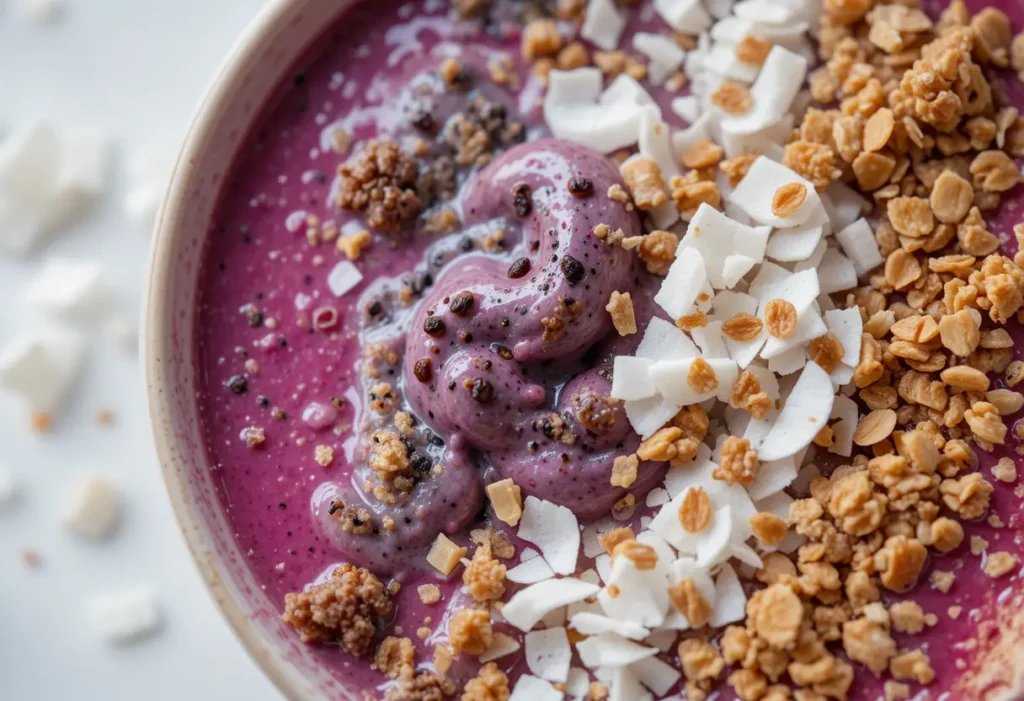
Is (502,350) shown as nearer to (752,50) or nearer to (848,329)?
(848,329)

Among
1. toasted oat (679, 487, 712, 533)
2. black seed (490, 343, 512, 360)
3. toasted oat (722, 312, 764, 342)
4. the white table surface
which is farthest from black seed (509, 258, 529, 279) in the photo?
the white table surface

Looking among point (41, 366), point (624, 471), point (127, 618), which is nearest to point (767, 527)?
point (624, 471)

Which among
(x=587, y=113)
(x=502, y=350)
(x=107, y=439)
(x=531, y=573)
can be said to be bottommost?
(x=531, y=573)

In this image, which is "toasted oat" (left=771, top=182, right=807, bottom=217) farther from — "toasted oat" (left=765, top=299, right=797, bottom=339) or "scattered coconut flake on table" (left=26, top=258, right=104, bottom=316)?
"scattered coconut flake on table" (left=26, top=258, right=104, bottom=316)

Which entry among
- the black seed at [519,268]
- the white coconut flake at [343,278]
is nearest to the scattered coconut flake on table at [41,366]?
the white coconut flake at [343,278]

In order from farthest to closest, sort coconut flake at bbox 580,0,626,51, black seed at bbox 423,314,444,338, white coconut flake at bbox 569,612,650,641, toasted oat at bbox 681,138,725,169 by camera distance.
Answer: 1. coconut flake at bbox 580,0,626,51
2. toasted oat at bbox 681,138,725,169
3. black seed at bbox 423,314,444,338
4. white coconut flake at bbox 569,612,650,641
